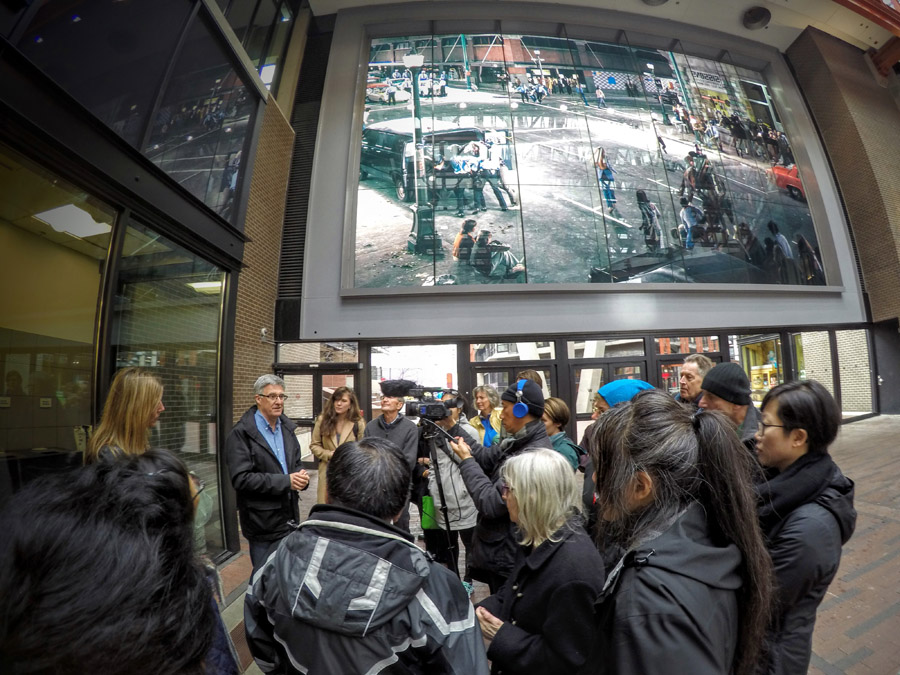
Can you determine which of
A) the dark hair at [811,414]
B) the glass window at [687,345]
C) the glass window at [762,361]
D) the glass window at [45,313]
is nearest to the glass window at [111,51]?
the glass window at [45,313]

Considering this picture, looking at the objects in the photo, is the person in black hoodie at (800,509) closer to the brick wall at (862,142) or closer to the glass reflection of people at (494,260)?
the glass reflection of people at (494,260)

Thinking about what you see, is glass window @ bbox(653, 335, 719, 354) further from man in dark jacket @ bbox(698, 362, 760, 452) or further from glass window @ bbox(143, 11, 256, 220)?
glass window @ bbox(143, 11, 256, 220)

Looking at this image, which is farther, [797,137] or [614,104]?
[797,137]

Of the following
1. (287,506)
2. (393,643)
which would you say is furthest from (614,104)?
(393,643)

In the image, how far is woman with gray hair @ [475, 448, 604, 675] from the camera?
132 centimetres

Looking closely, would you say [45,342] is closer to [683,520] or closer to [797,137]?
[683,520]

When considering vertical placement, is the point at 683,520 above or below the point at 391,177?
below

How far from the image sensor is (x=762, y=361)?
38.5 feet

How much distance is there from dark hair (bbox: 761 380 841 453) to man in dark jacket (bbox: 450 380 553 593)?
3.64 feet

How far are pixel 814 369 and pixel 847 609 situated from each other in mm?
11157

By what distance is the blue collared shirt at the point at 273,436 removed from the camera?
316 centimetres

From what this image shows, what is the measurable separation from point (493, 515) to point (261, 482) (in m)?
1.61

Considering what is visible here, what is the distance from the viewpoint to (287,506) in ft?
9.85

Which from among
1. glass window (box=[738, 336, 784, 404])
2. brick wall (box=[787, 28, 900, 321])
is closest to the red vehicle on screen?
brick wall (box=[787, 28, 900, 321])
